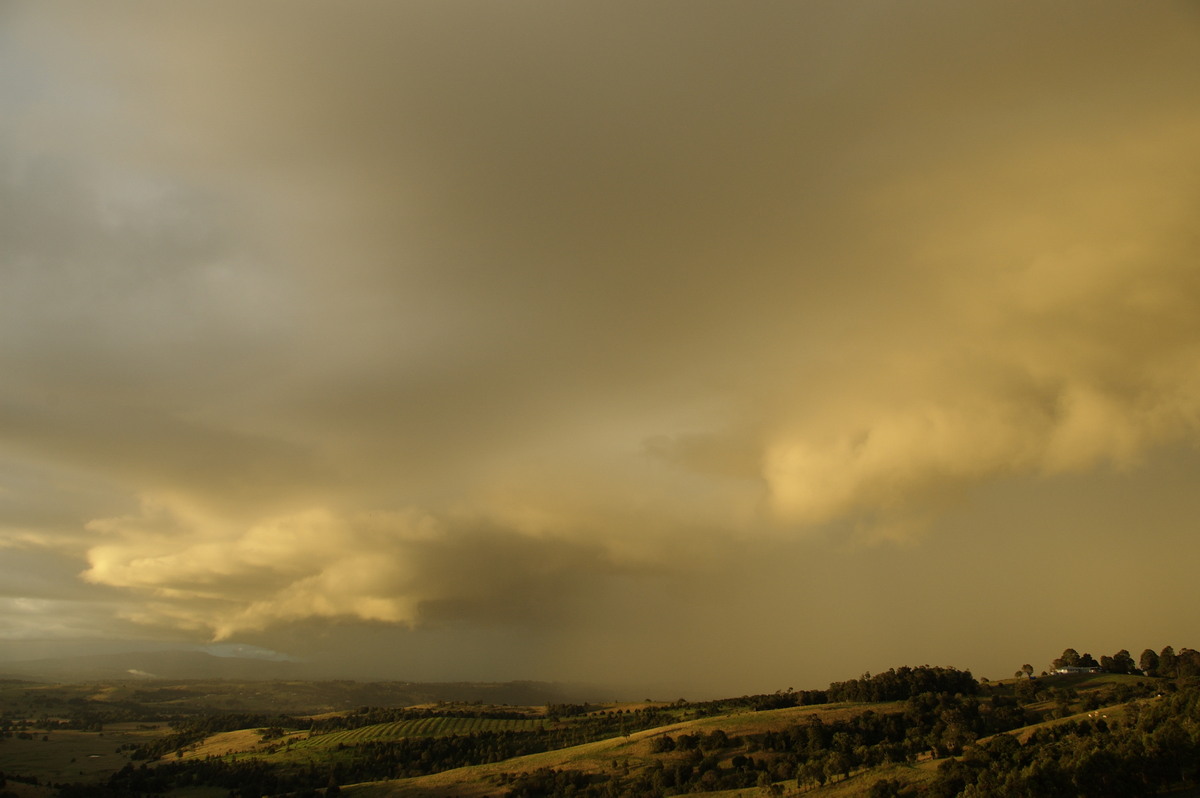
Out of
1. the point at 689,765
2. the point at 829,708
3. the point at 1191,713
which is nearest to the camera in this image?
the point at 1191,713

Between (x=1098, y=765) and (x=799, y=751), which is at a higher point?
(x=1098, y=765)

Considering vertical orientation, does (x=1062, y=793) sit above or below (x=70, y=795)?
above

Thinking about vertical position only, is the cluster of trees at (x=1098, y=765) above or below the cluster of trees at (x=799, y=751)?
above

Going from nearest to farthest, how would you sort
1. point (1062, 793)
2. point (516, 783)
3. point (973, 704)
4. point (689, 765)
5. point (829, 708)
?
point (1062, 793)
point (689, 765)
point (516, 783)
point (973, 704)
point (829, 708)

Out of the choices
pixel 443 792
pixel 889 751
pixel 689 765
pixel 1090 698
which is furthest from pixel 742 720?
pixel 1090 698

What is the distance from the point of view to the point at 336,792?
17975 cm

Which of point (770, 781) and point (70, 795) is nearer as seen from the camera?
point (770, 781)

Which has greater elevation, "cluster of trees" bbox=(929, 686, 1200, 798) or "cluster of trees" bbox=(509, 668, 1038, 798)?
"cluster of trees" bbox=(929, 686, 1200, 798)

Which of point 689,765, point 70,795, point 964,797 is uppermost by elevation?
point 964,797

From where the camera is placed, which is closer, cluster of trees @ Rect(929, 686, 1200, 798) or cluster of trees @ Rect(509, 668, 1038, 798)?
cluster of trees @ Rect(929, 686, 1200, 798)

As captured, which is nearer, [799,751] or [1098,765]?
[1098,765]

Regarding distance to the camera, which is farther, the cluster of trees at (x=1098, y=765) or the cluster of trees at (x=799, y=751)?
the cluster of trees at (x=799, y=751)

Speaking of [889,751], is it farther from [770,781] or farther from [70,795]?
[70,795]

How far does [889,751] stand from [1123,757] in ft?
182
